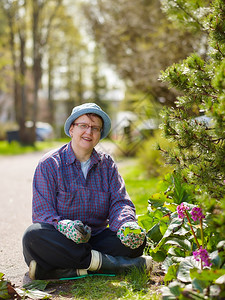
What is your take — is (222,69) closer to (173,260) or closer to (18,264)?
(173,260)

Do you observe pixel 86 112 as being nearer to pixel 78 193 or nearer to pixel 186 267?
pixel 78 193

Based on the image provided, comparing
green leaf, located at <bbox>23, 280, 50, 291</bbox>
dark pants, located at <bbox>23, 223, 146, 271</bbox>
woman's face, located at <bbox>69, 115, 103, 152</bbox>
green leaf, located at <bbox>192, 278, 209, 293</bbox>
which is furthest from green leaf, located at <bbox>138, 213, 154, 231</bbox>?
green leaf, located at <bbox>192, 278, 209, 293</bbox>

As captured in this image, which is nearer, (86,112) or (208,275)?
(208,275)

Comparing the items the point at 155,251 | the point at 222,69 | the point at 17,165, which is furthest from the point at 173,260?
the point at 17,165

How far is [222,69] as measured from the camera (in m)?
2.20

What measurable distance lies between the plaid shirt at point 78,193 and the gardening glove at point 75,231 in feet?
0.42

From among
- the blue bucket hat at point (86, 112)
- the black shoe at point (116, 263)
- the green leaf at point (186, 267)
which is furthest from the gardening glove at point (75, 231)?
the blue bucket hat at point (86, 112)

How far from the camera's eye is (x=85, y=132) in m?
3.41

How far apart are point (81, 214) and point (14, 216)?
2.47 metres

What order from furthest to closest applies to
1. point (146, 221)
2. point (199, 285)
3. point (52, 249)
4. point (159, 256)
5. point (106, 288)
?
point (146, 221) → point (159, 256) → point (52, 249) → point (106, 288) → point (199, 285)

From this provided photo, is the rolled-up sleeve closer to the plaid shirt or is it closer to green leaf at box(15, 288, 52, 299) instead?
the plaid shirt

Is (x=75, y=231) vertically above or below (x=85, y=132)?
below

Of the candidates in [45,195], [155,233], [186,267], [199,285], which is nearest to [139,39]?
[155,233]

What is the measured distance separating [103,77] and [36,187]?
133 feet
